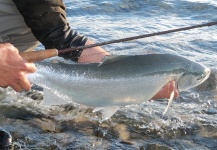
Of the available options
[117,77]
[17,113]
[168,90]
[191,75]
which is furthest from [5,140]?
[191,75]

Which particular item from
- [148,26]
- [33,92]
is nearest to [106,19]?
[148,26]

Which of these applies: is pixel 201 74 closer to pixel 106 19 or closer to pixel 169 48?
pixel 169 48

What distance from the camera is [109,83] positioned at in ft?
10.0

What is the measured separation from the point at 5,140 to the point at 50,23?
112cm

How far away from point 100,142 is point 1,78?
1.24 metres

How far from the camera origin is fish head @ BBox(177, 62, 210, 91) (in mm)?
3109

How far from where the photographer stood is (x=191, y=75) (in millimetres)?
3125

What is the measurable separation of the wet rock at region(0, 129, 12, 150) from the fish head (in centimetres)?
156

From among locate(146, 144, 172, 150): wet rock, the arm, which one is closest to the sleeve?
the arm

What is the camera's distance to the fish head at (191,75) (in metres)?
3.11

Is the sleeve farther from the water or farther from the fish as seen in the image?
the fish

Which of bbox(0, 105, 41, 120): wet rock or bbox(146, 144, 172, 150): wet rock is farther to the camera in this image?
bbox(0, 105, 41, 120): wet rock

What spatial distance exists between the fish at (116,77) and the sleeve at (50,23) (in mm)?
801

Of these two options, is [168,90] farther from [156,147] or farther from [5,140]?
[5,140]
